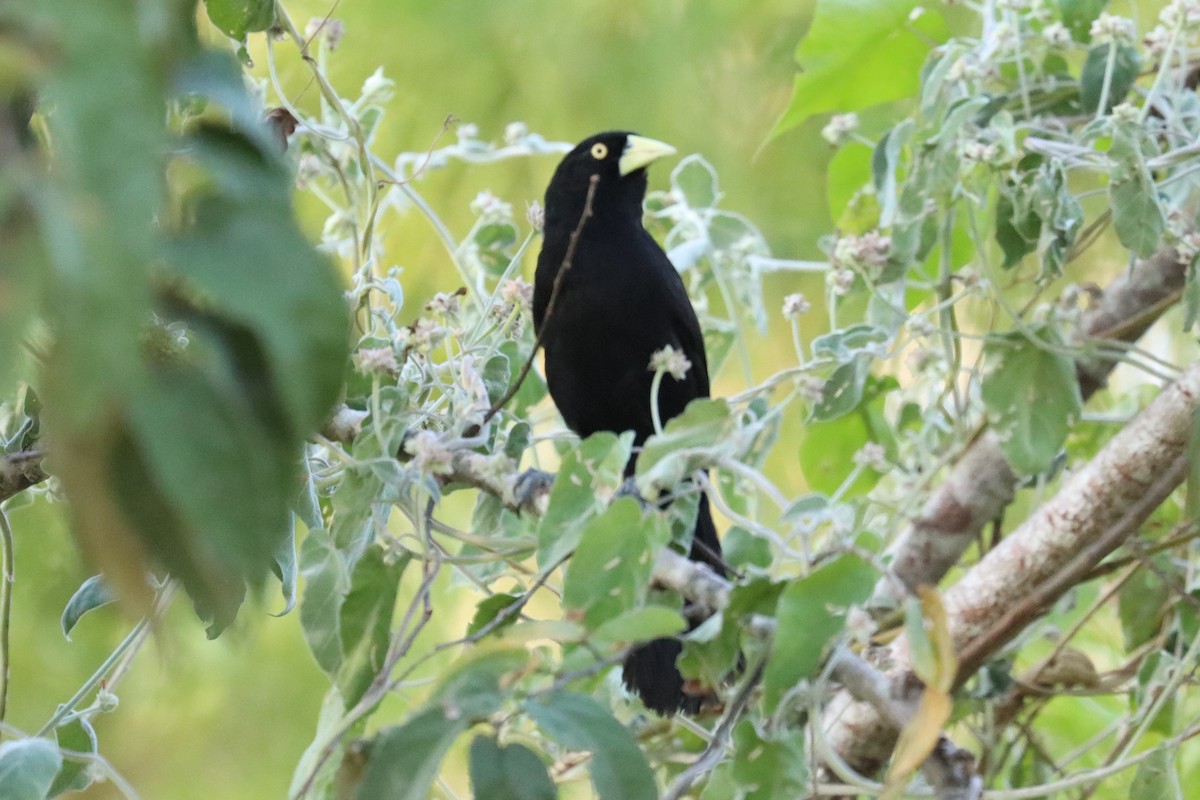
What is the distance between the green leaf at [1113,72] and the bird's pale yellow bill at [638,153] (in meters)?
0.74

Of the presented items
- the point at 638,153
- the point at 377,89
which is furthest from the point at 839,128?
the point at 377,89

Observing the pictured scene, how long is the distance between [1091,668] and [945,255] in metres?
0.71

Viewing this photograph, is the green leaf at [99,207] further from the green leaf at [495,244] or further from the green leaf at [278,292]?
the green leaf at [495,244]

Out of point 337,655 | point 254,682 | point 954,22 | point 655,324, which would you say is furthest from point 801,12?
point 337,655

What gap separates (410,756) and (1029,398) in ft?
3.46

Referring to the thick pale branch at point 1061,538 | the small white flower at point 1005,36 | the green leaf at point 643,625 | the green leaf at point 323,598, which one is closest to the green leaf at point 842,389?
the thick pale branch at point 1061,538

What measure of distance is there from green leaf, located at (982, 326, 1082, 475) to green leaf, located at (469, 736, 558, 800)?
0.93 metres

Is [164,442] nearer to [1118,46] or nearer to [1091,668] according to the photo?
[1118,46]

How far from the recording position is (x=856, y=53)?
198cm

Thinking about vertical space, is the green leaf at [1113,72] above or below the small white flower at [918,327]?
above

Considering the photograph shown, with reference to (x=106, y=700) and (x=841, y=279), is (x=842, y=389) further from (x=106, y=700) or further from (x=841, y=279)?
(x=106, y=700)

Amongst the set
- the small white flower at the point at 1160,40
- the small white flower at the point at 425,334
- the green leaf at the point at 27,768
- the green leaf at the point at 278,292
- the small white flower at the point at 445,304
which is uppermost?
the green leaf at the point at 278,292

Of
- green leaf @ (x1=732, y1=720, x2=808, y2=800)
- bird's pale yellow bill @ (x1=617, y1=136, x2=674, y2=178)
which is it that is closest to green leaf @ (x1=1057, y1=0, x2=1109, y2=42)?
bird's pale yellow bill @ (x1=617, y1=136, x2=674, y2=178)

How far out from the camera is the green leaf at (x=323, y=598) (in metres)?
1.05
